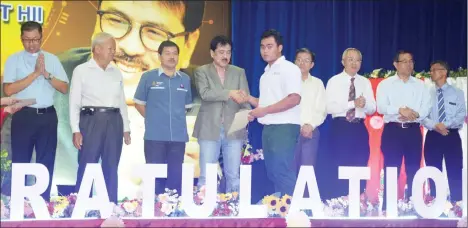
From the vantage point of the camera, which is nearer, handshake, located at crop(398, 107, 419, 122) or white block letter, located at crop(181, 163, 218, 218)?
white block letter, located at crop(181, 163, 218, 218)

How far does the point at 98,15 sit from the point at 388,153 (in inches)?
121

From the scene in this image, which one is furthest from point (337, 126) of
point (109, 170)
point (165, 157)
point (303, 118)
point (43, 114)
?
point (43, 114)

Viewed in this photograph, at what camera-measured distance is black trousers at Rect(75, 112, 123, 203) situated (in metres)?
4.89

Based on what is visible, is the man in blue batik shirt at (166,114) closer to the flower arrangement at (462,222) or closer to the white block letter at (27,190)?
the white block letter at (27,190)

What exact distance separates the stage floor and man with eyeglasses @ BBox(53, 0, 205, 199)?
188cm

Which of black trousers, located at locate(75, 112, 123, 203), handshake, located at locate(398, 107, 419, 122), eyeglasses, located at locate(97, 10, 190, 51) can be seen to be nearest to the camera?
black trousers, located at locate(75, 112, 123, 203)

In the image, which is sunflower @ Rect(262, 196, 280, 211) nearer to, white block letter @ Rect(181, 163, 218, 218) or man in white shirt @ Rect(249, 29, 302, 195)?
man in white shirt @ Rect(249, 29, 302, 195)

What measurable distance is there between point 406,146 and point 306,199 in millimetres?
1107

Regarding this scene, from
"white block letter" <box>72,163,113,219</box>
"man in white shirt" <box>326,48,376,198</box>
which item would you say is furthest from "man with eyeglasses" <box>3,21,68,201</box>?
"man in white shirt" <box>326,48,376,198</box>

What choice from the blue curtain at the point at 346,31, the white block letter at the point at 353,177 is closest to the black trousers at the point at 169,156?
the white block letter at the point at 353,177

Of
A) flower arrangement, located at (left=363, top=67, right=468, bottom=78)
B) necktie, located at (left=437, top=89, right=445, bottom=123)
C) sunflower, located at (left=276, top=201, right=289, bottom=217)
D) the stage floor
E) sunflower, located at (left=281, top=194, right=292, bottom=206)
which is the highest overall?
flower arrangement, located at (left=363, top=67, right=468, bottom=78)

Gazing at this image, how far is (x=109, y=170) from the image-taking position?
4.91 m

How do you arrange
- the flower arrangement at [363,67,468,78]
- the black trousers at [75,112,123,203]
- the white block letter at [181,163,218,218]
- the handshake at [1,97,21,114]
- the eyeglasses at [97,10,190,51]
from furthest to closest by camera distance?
the eyeglasses at [97,10,190,51]
the flower arrangement at [363,67,468,78]
the handshake at [1,97,21,114]
the black trousers at [75,112,123,203]
the white block letter at [181,163,218,218]

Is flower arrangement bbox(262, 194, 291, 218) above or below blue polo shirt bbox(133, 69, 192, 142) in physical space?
below
